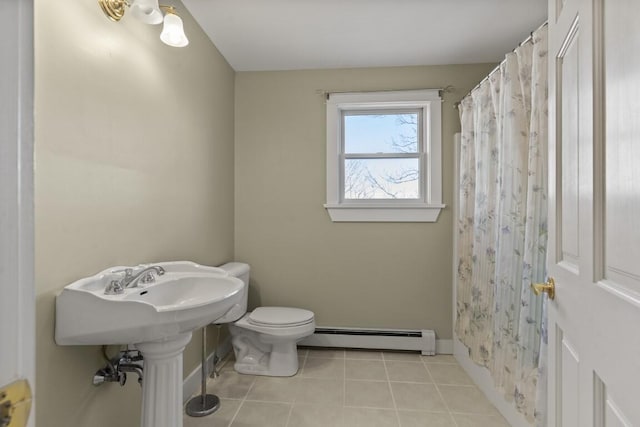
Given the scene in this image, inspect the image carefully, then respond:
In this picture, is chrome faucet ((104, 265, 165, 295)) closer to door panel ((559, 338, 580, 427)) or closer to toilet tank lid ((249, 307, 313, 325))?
toilet tank lid ((249, 307, 313, 325))

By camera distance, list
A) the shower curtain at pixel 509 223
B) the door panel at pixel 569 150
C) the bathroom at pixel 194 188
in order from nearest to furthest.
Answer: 1. the door panel at pixel 569 150
2. the bathroom at pixel 194 188
3. the shower curtain at pixel 509 223

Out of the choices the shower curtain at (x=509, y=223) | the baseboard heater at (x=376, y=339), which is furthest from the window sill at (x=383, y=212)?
the baseboard heater at (x=376, y=339)

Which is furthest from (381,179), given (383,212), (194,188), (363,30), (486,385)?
(486,385)

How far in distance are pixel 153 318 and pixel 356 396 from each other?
1.43 meters

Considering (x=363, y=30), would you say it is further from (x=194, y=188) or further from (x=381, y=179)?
(x=194, y=188)

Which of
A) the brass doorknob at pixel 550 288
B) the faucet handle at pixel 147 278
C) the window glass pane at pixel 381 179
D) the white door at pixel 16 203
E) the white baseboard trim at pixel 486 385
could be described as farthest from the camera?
the window glass pane at pixel 381 179

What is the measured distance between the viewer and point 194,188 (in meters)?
1.91

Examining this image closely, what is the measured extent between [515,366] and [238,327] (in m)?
1.72

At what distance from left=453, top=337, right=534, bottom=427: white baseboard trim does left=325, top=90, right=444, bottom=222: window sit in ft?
3.36

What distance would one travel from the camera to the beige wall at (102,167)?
3.15 ft

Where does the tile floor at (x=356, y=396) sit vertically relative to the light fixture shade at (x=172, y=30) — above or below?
below

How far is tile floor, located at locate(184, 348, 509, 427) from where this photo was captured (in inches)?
65.9

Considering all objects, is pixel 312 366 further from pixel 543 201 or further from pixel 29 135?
pixel 29 135

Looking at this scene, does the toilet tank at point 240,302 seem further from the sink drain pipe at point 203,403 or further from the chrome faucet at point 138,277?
the chrome faucet at point 138,277
